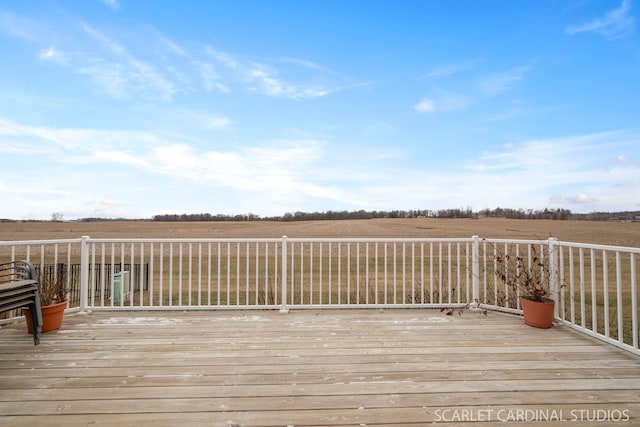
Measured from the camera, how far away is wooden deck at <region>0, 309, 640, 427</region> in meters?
1.70

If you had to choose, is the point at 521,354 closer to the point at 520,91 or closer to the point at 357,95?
the point at 520,91

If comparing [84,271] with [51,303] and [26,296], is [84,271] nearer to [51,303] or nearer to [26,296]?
[51,303]

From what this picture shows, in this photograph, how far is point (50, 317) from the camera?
306 cm

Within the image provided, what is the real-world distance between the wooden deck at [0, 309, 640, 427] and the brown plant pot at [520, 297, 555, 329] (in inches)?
6.3

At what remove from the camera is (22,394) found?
1.92 meters

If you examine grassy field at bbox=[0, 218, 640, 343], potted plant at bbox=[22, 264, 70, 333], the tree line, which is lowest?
grassy field at bbox=[0, 218, 640, 343]

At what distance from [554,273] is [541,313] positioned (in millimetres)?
528

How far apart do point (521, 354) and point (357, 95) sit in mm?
7629

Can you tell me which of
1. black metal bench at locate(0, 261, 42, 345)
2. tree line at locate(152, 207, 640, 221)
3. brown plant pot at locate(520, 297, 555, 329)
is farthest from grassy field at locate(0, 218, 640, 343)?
black metal bench at locate(0, 261, 42, 345)

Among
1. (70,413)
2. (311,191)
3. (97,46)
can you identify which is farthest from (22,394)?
(311,191)

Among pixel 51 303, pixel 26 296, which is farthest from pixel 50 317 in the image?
pixel 26 296

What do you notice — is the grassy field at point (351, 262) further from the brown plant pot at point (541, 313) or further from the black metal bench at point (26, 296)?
the black metal bench at point (26, 296)

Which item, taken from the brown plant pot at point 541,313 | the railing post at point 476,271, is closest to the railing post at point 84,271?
the railing post at point 476,271

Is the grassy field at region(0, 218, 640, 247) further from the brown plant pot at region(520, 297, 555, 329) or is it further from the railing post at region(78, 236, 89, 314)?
the brown plant pot at region(520, 297, 555, 329)
